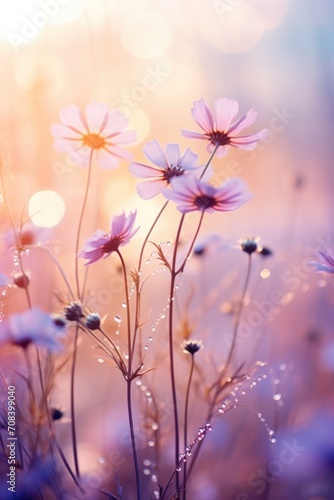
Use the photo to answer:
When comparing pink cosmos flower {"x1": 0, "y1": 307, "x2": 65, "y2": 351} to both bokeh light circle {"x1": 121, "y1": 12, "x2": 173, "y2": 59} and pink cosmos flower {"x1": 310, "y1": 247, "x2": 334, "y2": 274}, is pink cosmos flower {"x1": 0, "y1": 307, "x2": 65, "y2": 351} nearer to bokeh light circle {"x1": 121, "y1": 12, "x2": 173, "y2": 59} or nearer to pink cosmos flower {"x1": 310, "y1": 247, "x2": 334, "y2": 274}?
pink cosmos flower {"x1": 310, "y1": 247, "x2": 334, "y2": 274}

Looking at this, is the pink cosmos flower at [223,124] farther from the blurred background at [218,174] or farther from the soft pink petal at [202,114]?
the blurred background at [218,174]

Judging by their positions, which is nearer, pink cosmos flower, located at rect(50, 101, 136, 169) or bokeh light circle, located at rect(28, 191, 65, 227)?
pink cosmos flower, located at rect(50, 101, 136, 169)

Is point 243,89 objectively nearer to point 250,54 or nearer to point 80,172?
point 250,54

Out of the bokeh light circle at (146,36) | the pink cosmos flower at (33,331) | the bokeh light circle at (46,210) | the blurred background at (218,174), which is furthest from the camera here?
the bokeh light circle at (146,36)

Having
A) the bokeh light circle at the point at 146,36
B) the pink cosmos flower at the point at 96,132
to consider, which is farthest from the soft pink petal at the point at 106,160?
the bokeh light circle at the point at 146,36

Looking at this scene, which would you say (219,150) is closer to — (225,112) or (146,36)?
(225,112)

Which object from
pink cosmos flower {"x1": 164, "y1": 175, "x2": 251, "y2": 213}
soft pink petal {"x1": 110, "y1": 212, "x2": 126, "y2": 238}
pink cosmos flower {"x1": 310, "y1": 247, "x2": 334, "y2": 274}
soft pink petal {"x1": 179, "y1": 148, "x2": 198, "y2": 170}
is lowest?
pink cosmos flower {"x1": 310, "y1": 247, "x2": 334, "y2": 274}

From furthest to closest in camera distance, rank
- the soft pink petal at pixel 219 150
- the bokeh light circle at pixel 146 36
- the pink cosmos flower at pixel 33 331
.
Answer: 1. the bokeh light circle at pixel 146 36
2. the soft pink petal at pixel 219 150
3. the pink cosmos flower at pixel 33 331

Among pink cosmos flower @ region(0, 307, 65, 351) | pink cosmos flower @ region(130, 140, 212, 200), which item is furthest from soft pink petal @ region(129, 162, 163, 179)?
pink cosmos flower @ region(0, 307, 65, 351)
